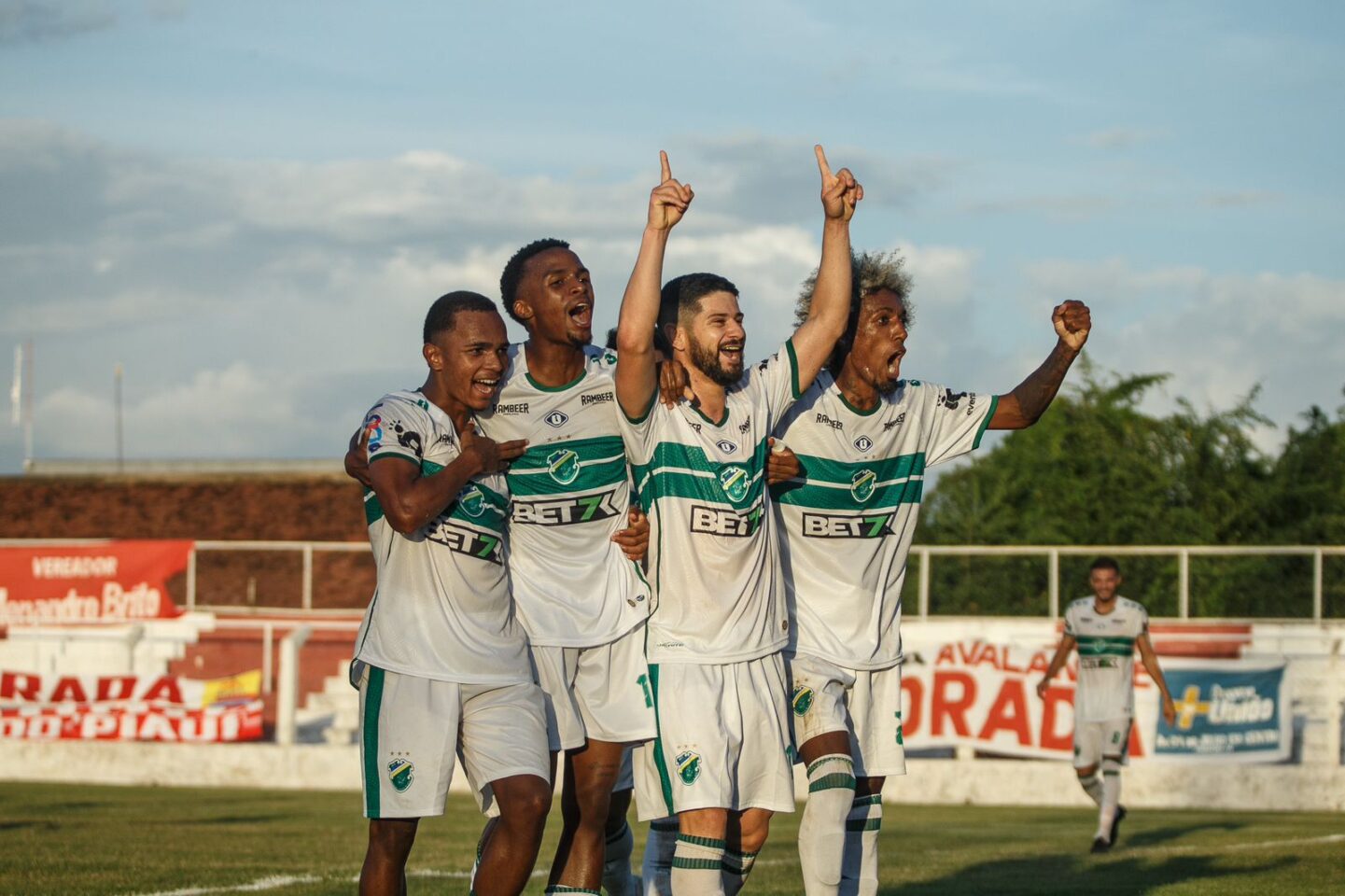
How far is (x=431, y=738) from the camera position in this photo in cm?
661

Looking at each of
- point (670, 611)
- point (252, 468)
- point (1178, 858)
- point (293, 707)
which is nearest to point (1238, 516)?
point (293, 707)

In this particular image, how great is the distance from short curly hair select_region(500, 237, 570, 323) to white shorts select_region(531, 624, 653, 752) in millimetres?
1320

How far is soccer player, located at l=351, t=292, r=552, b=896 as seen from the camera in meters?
6.58

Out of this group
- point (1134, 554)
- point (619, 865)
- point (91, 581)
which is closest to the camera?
point (619, 865)

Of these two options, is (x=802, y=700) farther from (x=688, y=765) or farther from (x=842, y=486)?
(x=842, y=486)

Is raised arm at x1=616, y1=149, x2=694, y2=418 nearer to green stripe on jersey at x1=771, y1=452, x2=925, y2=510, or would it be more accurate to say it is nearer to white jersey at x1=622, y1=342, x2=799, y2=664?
white jersey at x1=622, y1=342, x2=799, y2=664

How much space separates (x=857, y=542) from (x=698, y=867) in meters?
1.56

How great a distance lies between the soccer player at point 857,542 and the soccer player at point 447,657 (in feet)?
3.98

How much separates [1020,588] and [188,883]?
1538cm

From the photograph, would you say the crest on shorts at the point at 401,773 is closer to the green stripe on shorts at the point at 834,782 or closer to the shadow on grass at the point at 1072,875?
the green stripe on shorts at the point at 834,782

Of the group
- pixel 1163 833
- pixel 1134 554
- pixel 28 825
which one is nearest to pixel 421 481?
pixel 28 825

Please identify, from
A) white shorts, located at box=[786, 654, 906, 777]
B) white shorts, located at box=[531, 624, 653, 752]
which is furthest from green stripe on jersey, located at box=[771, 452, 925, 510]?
white shorts, located at box=[531, 624, 653, 752]

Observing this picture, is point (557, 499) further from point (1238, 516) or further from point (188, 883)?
point (1238, 516)

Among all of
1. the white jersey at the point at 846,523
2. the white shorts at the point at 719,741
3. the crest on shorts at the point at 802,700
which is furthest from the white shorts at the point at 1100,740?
the white shorts at the point at 719,741
